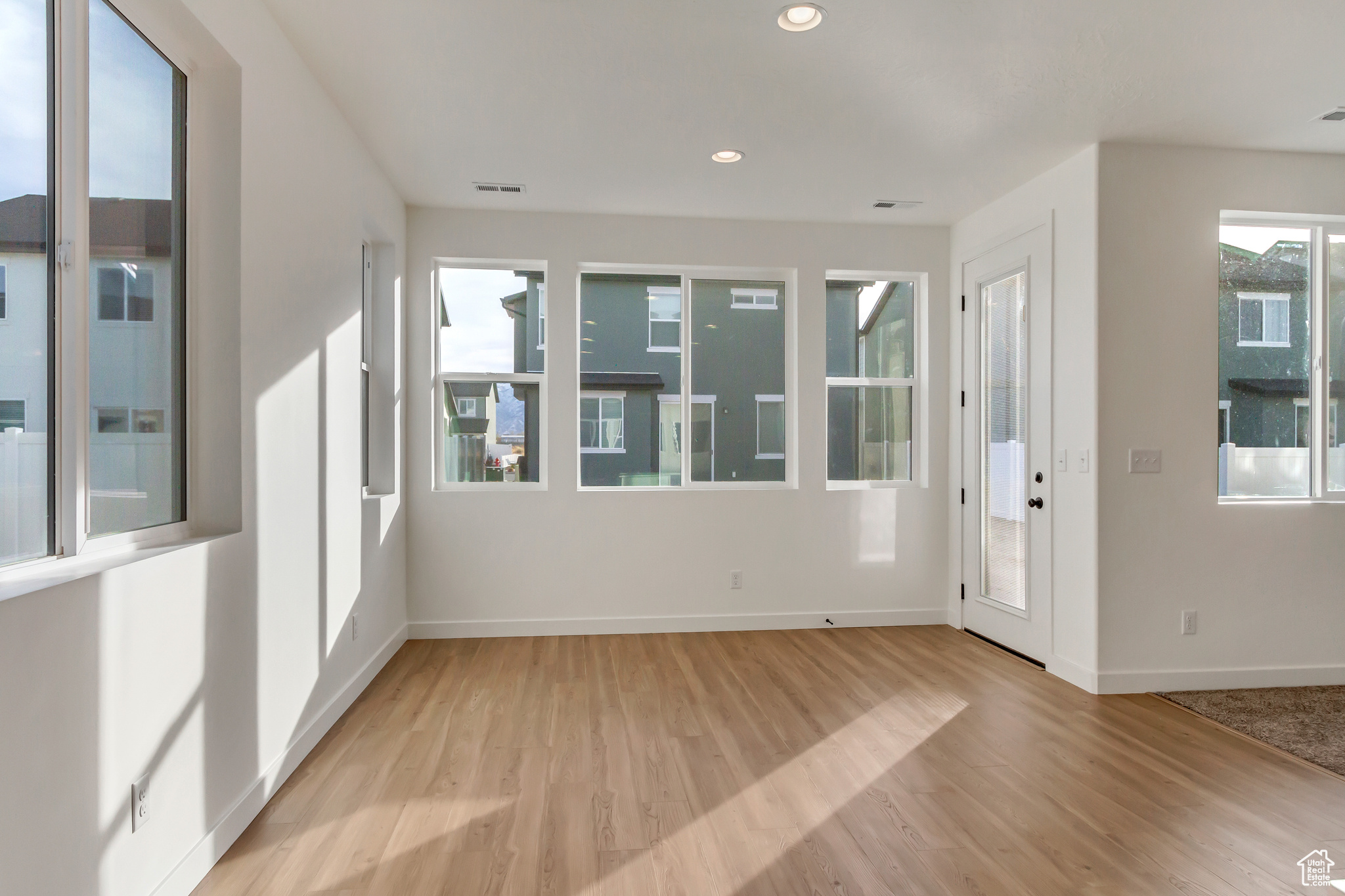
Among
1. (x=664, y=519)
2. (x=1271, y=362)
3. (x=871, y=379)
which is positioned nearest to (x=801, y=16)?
(x=871, y=379)

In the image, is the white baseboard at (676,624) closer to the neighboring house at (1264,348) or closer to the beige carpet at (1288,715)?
the beige carpet at (1288,715)

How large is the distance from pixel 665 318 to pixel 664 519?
1368 mm

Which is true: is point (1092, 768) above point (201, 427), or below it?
below

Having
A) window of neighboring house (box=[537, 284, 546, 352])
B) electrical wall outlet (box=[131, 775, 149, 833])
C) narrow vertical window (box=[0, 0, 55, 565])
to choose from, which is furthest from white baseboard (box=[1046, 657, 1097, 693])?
narrow vertical window (box=[0, 0, 55, 565])

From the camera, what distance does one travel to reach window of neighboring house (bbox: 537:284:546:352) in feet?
15.9

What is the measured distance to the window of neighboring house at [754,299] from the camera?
5078 mm

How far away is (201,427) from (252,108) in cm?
105

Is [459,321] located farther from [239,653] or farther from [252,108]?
[239,653]

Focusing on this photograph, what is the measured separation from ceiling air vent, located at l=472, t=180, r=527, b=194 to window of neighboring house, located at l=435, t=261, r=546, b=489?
0.56 m

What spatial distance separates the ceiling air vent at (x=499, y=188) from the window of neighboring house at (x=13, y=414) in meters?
2.98

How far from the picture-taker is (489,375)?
4.80 meters

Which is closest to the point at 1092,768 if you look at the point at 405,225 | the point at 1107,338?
the point at 1107,338

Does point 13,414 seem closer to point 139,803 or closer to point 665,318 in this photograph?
point 139,803

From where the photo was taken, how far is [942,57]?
2814 millimetres
